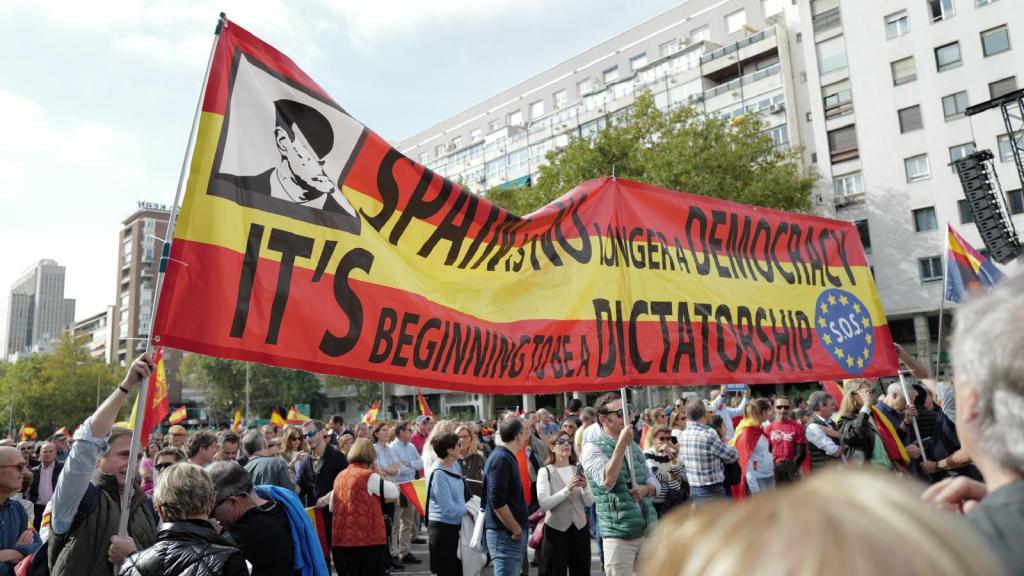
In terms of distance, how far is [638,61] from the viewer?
54875 millimetres

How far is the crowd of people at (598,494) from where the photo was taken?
0.77 metres

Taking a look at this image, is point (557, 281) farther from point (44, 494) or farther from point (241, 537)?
point (44, 494)

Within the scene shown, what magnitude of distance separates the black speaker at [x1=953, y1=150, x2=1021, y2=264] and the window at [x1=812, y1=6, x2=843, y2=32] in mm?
22472

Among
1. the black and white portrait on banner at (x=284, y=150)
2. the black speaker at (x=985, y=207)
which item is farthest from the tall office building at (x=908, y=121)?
the black and white portrait on banner at (x=284, y=150)

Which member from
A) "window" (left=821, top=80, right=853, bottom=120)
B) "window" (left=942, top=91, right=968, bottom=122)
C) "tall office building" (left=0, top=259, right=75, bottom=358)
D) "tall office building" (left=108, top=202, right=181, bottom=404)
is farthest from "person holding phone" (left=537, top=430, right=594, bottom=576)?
"tall office building" (left=0, top=259, right=75, bottom=358)

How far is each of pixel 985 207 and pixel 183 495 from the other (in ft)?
67.2

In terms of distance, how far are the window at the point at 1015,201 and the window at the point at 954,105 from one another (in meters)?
4.33

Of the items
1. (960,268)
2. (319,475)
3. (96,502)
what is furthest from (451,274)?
(960,268)

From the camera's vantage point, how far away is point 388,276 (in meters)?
4.31

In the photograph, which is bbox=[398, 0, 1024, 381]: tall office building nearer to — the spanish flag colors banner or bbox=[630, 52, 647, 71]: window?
bbox=[630, 52, 647, 71]: window

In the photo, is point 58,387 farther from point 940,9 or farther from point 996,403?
point 996,403

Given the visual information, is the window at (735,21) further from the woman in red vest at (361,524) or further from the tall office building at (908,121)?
the woman in red vest at (361,524)

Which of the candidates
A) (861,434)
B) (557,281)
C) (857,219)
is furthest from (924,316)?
(557,281)

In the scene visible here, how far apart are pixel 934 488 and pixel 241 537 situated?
12.3 feet
